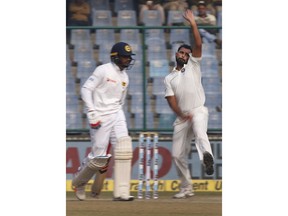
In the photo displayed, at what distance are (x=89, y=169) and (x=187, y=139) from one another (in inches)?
51.4

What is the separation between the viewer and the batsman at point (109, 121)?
1170cm

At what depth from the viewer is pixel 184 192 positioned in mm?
12422

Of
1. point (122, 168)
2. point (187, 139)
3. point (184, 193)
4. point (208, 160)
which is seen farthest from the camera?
point (187, 139)

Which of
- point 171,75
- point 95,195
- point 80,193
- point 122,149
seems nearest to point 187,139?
point 171,75

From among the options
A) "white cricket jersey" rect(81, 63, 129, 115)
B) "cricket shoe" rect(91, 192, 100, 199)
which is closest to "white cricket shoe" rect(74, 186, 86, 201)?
"cricket shoe" rect(91, 192, 100, 199)

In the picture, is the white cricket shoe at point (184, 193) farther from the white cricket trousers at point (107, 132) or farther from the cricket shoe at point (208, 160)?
the white cricket trousers at point (107, 132)

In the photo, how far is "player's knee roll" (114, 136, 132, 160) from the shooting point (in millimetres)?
11734

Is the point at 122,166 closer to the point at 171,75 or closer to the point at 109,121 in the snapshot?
the point at 109,121

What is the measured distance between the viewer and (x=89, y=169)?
11.8 metres

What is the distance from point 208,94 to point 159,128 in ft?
2.36

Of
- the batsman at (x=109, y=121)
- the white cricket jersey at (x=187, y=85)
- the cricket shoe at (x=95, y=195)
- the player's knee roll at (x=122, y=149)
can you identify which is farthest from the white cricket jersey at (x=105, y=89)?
the cricket shoe at (x=95, y=195)
